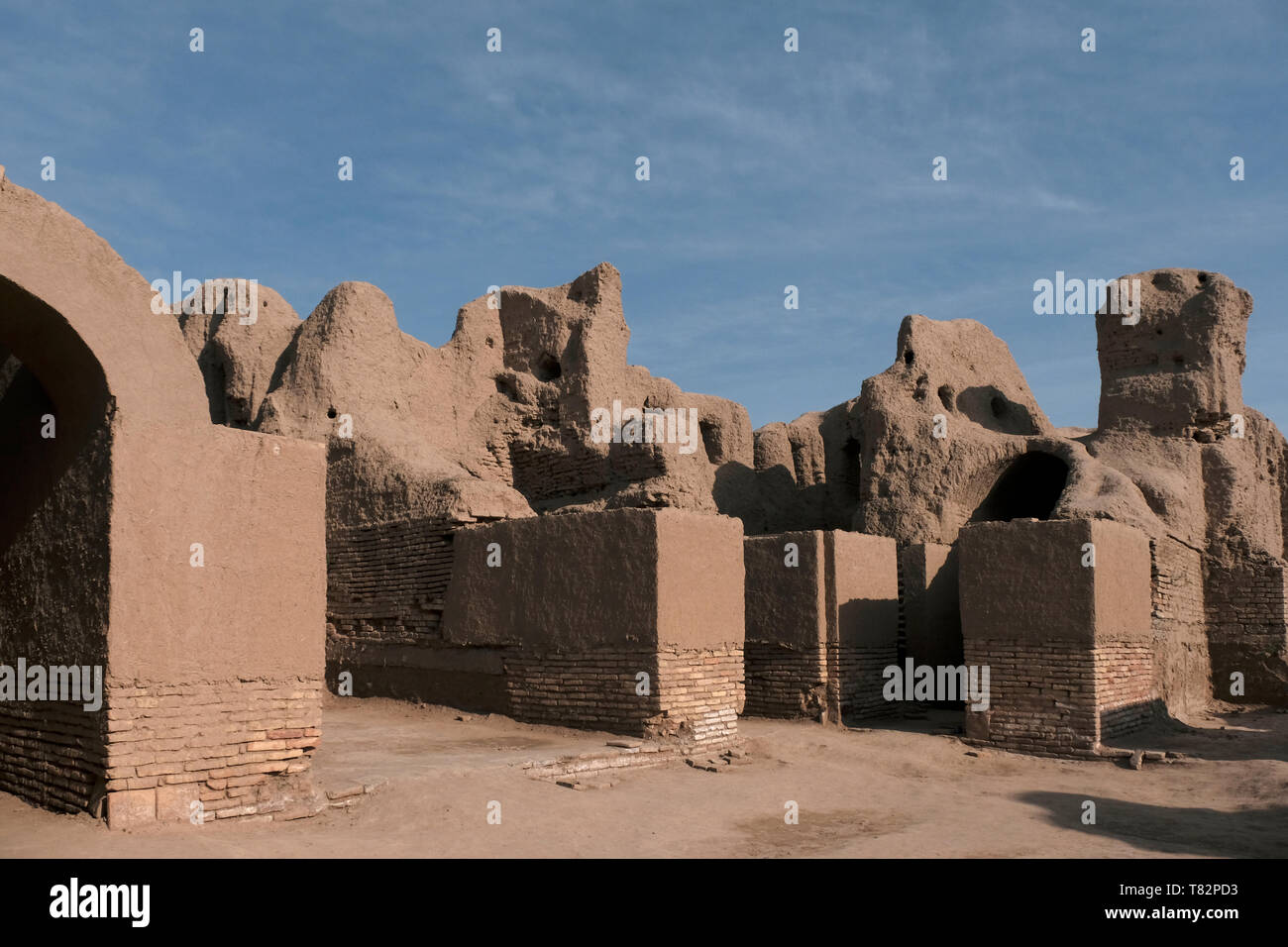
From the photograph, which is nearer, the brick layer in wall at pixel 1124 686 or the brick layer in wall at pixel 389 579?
the brick layer in wall at pixel 1124 686

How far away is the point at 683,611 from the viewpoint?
9.87 metres

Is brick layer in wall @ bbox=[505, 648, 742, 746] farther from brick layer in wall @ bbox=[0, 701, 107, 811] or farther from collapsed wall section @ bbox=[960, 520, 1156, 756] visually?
brick layer in wall @ bbox=[0, 701, 107, 811]

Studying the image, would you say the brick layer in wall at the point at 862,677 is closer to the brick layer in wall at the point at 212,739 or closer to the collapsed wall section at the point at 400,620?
the collapsed wall section at the point at 400,620

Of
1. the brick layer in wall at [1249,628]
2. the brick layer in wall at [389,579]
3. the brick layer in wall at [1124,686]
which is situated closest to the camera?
the brick layer in wall at [1124,686]

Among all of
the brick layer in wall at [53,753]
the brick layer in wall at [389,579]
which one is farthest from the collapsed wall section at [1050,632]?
the brick layer in wall at [53,753]

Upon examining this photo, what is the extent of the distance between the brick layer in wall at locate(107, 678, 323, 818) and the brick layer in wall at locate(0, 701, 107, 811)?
13 centimetres

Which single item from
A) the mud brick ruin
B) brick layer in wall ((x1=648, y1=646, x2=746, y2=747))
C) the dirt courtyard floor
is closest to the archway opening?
the mud brick ruin

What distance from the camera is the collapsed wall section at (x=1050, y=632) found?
10719 mm

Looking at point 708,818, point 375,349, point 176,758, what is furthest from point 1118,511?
point 176,758

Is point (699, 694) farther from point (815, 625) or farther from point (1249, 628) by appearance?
point (1249, 628)

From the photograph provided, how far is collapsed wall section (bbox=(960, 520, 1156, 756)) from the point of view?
1072cm

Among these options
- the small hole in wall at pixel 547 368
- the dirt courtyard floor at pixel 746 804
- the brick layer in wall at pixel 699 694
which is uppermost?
the small hole in wall at pixel 547 368

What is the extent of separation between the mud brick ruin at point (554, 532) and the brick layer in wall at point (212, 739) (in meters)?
0.02

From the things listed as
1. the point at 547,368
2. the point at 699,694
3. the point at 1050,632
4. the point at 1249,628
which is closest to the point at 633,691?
the point at 699,694
